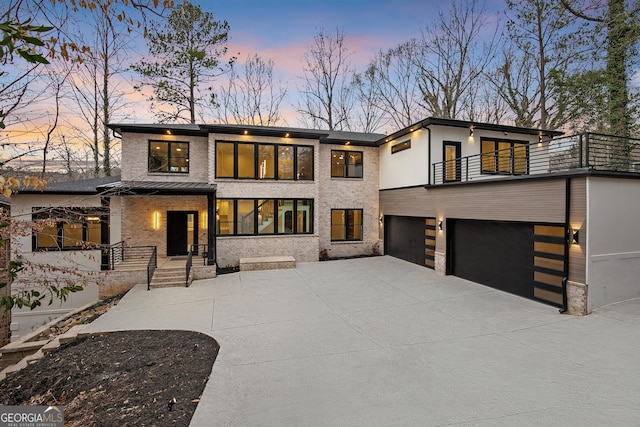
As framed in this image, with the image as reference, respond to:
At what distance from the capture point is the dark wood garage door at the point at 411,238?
12477mm

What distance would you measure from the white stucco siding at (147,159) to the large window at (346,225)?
6.55 m

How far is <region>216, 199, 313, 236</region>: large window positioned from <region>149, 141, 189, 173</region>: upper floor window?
248 centimetres

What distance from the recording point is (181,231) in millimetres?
13836

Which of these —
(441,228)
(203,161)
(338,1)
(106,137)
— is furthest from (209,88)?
(441,228)

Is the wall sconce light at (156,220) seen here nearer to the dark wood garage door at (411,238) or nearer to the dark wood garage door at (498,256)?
the dark wood garage door at (411,238)

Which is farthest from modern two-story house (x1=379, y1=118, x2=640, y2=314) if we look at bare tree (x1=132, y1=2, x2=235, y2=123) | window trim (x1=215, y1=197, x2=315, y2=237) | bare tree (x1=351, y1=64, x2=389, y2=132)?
bare tree (x1=132, y1=2, x2=235, y2=123)

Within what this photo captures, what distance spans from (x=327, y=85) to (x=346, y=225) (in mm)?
13539

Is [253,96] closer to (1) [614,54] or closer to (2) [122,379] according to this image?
(1) [614,54]

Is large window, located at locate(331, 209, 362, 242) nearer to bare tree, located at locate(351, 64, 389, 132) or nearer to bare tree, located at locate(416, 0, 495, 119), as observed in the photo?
bare tree, located at locate(416, 0, 495, 119)

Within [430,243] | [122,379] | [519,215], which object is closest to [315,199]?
[430,243]

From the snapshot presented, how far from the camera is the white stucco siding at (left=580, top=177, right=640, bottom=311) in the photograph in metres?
6.98

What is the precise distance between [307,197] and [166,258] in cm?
675

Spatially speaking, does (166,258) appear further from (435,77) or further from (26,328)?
(435,77)

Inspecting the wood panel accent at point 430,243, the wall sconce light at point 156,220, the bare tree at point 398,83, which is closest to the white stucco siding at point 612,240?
the wood panel accent at point 430,243
